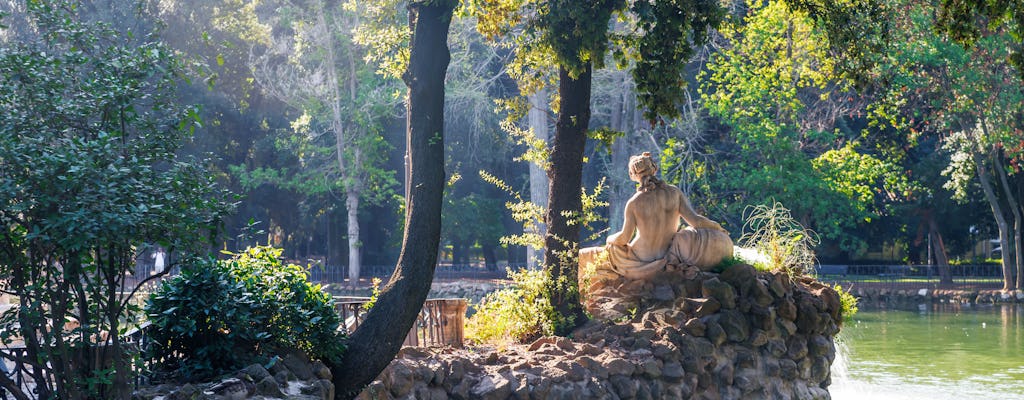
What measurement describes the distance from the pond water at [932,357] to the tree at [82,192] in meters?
10.6

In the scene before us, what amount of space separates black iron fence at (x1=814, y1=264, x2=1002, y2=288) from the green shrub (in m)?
27.9

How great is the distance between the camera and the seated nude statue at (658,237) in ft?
42.5

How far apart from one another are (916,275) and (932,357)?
24064mm

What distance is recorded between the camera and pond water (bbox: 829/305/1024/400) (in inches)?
643

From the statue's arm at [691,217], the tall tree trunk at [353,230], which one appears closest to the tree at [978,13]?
the statue's arm at [691,217]

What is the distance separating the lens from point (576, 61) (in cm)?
1183

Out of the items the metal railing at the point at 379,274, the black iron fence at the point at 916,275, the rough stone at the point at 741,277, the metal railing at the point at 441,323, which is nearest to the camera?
the metal railing at the point at 441,323

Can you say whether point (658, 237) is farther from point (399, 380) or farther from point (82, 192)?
point (82, 192)

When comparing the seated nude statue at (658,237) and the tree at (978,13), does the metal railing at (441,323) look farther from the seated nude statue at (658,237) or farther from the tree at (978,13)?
the tree at (978,13)

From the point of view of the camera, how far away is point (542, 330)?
40.2 feet

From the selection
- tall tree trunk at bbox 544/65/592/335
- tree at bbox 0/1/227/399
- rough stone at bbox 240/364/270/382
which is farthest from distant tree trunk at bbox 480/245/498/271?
tree at bbox 0/1/227/399

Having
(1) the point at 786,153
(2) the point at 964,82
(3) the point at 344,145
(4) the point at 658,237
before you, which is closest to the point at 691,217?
(4) the point at 658,237

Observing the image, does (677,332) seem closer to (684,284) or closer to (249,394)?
(684,284)

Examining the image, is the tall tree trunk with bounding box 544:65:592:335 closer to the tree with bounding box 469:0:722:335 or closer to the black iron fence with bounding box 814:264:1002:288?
the tree with bounding box 469:0:722:335
